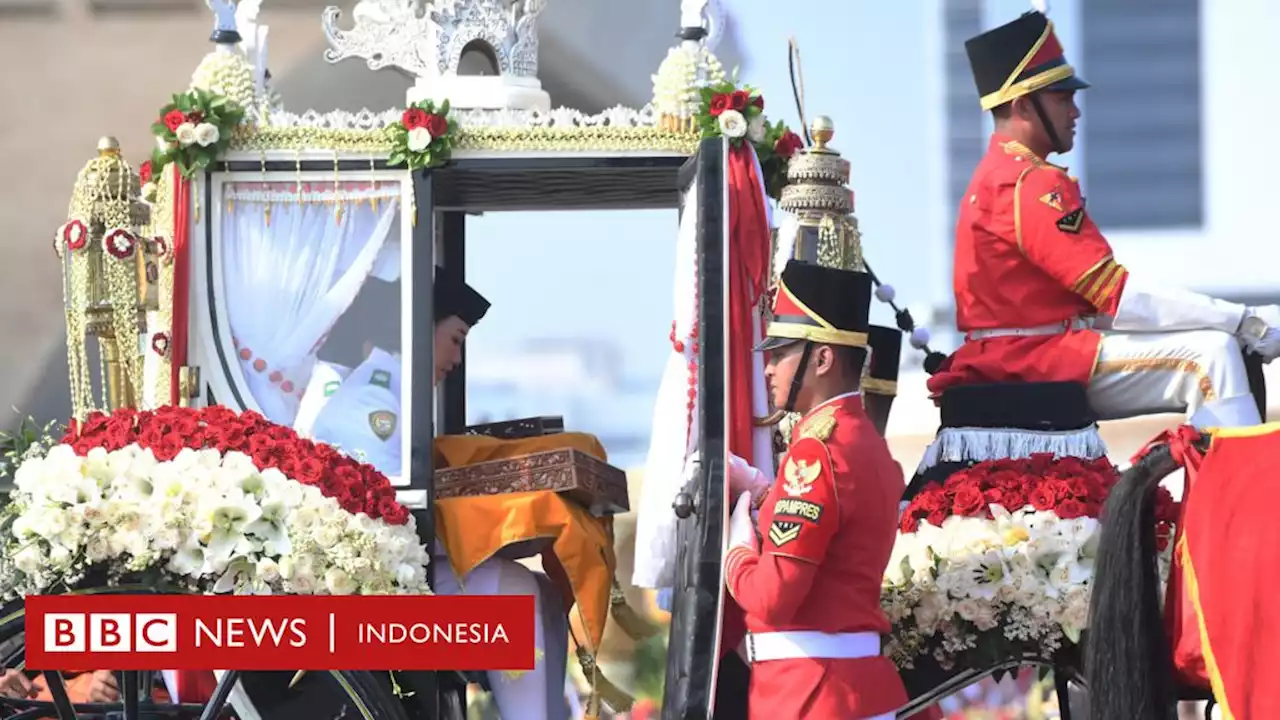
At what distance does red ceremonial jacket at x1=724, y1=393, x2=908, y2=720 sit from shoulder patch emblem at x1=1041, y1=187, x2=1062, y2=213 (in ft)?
2.85

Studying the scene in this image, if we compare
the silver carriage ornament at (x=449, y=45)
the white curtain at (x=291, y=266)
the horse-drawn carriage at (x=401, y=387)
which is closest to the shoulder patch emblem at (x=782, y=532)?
the horse-drawn carriage at (x=401, y=387)

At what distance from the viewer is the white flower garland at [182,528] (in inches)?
185

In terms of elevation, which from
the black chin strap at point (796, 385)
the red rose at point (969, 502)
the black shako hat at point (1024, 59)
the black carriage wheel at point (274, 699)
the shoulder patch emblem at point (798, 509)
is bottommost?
the black carriage wheel at point (274, 699)

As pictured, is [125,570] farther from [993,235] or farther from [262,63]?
[993,235]

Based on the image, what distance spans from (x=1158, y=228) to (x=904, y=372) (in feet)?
10.2

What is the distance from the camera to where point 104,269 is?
5.69 metres

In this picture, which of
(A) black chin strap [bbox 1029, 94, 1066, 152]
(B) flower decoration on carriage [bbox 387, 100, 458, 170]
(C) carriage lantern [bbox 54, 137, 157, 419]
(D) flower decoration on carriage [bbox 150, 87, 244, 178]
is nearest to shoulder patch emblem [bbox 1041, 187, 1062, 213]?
(A) black chin strap [bbox 1029, 94, 1066, 152]

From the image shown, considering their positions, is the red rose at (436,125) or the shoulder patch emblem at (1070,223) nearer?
the shoulder patch emblem at (1070,223)

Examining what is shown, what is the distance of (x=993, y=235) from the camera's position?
16.8ft

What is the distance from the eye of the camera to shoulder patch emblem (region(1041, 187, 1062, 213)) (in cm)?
499

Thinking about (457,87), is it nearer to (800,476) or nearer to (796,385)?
(796,385)

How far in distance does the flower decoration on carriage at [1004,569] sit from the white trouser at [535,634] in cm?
112

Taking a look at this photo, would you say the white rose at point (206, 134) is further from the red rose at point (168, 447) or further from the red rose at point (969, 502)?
the red rose at point (969, 502)

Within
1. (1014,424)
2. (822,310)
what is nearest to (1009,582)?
(1014,424)
